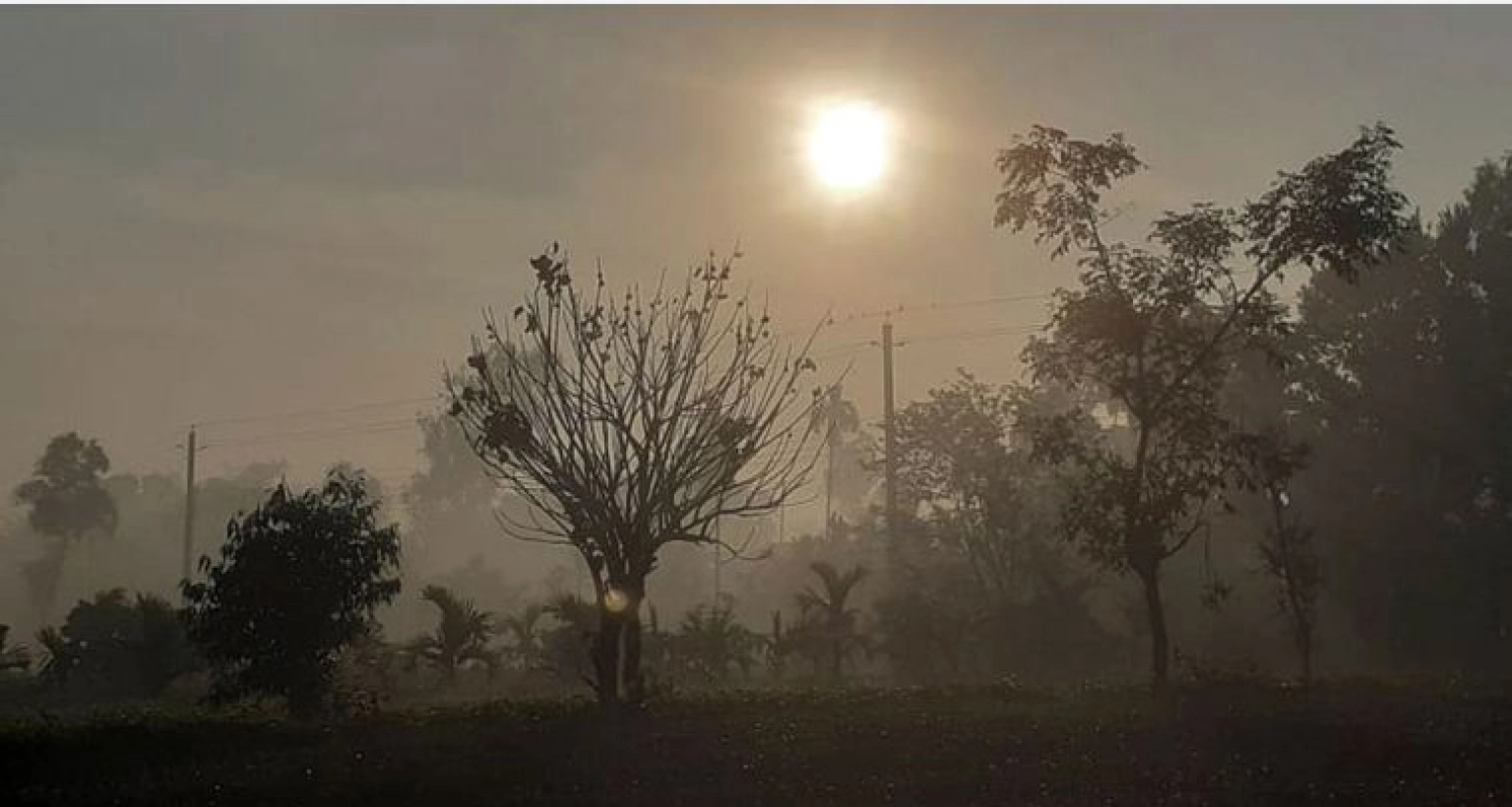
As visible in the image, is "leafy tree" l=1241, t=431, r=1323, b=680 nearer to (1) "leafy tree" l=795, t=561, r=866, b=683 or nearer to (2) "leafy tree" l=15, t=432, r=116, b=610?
(1) "leafy tree" l=795, t=561, r=866, b=683

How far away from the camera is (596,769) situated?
15219mm

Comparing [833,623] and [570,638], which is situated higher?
[833,623]

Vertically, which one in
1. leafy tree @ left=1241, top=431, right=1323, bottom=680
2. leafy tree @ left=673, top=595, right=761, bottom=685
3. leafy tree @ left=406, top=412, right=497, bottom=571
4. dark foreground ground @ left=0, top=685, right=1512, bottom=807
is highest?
leafy tree @ left=406, top=412, right=497, bottom=571

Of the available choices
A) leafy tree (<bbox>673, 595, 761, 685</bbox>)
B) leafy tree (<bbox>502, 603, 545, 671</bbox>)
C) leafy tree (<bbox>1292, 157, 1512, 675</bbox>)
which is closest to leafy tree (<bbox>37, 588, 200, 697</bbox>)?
leafy tree (<bbox>502, 603, 545, 671</bbox>)

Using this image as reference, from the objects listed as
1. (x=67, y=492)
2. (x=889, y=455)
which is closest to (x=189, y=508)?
(x=67, y=492)

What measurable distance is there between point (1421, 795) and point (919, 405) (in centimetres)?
3887

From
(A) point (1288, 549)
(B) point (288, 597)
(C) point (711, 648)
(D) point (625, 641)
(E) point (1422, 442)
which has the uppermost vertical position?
(E) point (1422, 442)

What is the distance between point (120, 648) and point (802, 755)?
21113mm

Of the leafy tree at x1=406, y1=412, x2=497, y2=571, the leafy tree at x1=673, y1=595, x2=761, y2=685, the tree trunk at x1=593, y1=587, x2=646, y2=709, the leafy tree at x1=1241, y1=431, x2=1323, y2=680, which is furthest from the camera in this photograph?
the leafy tree at x1=406, y1=412, x2=497, y2=571

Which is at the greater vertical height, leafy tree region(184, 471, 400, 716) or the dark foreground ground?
leafy tree region(184, 471, 400, 716)

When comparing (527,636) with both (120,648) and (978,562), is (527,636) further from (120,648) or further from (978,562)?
(978,562)

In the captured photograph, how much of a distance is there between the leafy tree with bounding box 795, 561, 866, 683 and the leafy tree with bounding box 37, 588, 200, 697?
14926mm

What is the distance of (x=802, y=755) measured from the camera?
15969 mm

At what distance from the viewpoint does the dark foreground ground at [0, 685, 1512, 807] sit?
1407 cm
